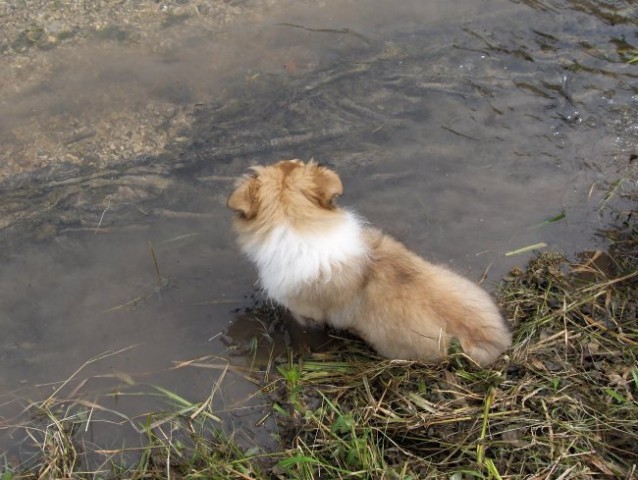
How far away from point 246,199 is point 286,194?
0.25m

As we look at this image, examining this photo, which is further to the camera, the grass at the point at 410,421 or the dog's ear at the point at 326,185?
the dog's ear at the point at 326,185

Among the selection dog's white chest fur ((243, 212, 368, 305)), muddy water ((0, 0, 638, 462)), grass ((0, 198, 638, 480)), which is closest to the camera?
grass ((0, 198, 638, 480))

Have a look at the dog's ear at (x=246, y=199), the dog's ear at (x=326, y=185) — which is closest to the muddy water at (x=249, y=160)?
the dog's ear at (x=246, y=199)

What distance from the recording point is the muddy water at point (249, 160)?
4402mm

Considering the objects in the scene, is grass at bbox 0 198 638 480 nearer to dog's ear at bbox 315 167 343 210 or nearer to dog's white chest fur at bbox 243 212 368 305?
dog's white chest fur at bbox 243 212 368 305

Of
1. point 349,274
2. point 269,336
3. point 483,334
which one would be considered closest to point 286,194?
point 349,274

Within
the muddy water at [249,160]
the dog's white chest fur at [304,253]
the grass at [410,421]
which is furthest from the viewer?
the muddy water at [249,160]

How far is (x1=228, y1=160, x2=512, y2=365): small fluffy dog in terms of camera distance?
3713 millimetres

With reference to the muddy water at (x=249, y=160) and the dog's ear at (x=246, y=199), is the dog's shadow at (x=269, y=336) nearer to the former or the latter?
the muddy water at (x=249, y=160)

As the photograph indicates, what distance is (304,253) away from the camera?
376cm

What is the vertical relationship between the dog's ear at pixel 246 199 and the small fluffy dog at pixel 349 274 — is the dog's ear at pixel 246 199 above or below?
above

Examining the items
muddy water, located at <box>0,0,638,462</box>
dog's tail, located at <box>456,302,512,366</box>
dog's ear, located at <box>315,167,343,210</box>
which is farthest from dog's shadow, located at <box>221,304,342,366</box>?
dog's ear, located at <box>315,167,343,210</box>

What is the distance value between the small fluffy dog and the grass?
0.78 feet

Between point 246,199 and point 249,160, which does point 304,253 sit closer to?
point 246,199
